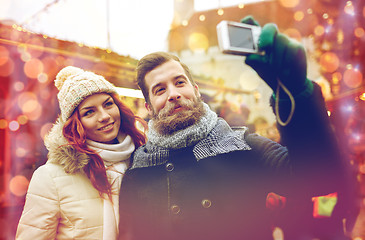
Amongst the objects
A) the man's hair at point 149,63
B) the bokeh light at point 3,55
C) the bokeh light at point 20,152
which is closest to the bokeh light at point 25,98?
the bokeh light at point 3,55

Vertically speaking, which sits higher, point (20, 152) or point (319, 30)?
point (319, 30)

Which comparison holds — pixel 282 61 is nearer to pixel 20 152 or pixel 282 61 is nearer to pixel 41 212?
pixel 41 212

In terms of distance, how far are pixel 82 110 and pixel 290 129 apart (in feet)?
4.87

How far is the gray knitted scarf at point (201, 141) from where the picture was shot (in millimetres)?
1438

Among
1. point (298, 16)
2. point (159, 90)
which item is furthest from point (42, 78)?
point (298, 16)

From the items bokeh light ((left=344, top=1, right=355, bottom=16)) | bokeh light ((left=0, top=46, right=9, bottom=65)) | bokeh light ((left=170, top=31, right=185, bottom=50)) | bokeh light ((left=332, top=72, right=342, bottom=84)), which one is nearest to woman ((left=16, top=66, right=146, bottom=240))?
bokeh light ((left=0, top=46, right=9, bottom=65))

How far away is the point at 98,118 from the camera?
1781 mm

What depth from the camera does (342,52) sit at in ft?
15.8

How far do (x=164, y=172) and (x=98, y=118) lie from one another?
27.1 inches

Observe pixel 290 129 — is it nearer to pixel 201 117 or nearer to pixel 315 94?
pixel 315 94

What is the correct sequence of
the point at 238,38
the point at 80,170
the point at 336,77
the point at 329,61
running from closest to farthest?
the point at 238,38 → the point at 80,170 → the point at 336,77 → the point at 329,61

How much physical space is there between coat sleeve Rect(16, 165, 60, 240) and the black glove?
1.56 m

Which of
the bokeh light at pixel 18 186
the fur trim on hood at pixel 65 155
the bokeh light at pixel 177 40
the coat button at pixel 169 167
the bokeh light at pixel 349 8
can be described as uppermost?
the bokeh light at pixel 177 40

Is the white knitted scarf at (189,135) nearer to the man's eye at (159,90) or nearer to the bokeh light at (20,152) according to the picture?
the man's eye at (159,90)
